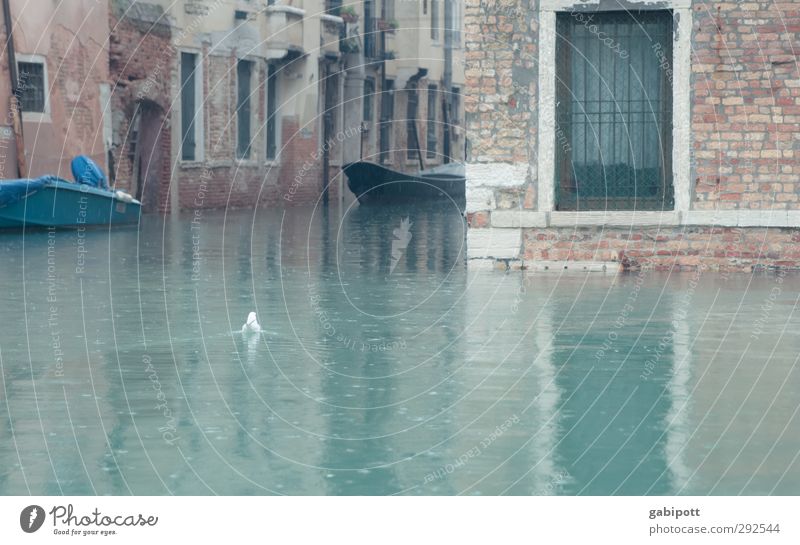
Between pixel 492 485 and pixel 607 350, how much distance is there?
363cm

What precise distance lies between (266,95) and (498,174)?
785 inches

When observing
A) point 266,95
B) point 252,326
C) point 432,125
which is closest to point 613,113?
point 252,326

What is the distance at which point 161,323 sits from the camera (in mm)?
10719

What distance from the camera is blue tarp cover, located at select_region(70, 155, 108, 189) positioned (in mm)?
22797

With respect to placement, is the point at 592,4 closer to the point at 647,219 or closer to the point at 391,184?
the point at 647,219

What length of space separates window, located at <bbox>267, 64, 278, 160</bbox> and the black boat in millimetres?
1647

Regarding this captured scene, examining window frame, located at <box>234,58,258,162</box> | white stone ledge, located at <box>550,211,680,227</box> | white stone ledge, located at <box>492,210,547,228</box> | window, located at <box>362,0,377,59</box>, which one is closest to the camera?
white stone ledge, located at <box>550,211,680,227</box>

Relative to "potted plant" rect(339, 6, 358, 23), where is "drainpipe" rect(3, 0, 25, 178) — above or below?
below

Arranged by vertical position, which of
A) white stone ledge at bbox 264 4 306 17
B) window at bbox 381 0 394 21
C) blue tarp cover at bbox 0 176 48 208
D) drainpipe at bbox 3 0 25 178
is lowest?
blue tarp cover at bbox 0 176 48 208

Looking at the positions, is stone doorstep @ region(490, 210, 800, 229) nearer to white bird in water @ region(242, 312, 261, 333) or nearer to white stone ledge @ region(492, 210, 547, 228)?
white stone ledge @ region(492, 210, 547, 228)

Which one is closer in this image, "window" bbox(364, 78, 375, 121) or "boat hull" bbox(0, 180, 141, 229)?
"boat hull" bbox(0, 180, 141, 229)

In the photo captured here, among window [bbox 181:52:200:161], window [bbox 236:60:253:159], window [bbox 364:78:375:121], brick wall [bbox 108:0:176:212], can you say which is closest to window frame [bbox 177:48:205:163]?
window [bbox 181:52:200:161]

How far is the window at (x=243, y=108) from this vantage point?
32.3 meters

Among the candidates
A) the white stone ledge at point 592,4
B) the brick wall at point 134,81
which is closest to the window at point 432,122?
the brick wall at point 134,81
